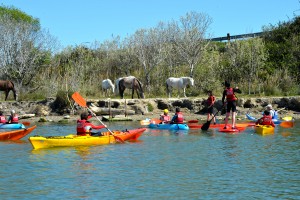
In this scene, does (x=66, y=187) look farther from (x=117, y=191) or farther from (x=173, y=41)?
(x=173, y=41)

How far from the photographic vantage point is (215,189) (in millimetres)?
12367

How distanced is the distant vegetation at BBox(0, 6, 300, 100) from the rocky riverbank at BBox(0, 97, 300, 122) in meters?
1.53

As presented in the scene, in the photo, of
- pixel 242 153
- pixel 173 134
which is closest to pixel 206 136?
pixel 173 134

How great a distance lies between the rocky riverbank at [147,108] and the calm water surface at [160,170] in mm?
11259

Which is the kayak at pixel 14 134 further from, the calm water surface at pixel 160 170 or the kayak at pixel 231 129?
the kayak at pixel 231 129

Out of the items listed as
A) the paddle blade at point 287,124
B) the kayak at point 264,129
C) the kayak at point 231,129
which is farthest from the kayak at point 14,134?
the paddle blade at point 287,124

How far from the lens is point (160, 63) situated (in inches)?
1690

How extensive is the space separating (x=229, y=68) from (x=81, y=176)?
26921 millimetres

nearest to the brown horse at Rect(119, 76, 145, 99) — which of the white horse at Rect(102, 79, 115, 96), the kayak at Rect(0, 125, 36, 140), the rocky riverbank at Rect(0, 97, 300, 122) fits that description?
the rocky riverbank at Rect(0, 97, 300, 122)

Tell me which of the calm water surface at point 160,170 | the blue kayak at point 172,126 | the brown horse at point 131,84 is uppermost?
the brown horse at point 131,84

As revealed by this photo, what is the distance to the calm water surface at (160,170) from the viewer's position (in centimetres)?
1216

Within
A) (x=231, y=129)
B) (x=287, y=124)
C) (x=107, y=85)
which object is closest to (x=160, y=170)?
(x=231, y=129)

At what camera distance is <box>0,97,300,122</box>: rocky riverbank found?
32562 millimetres

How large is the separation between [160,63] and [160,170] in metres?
28.6
